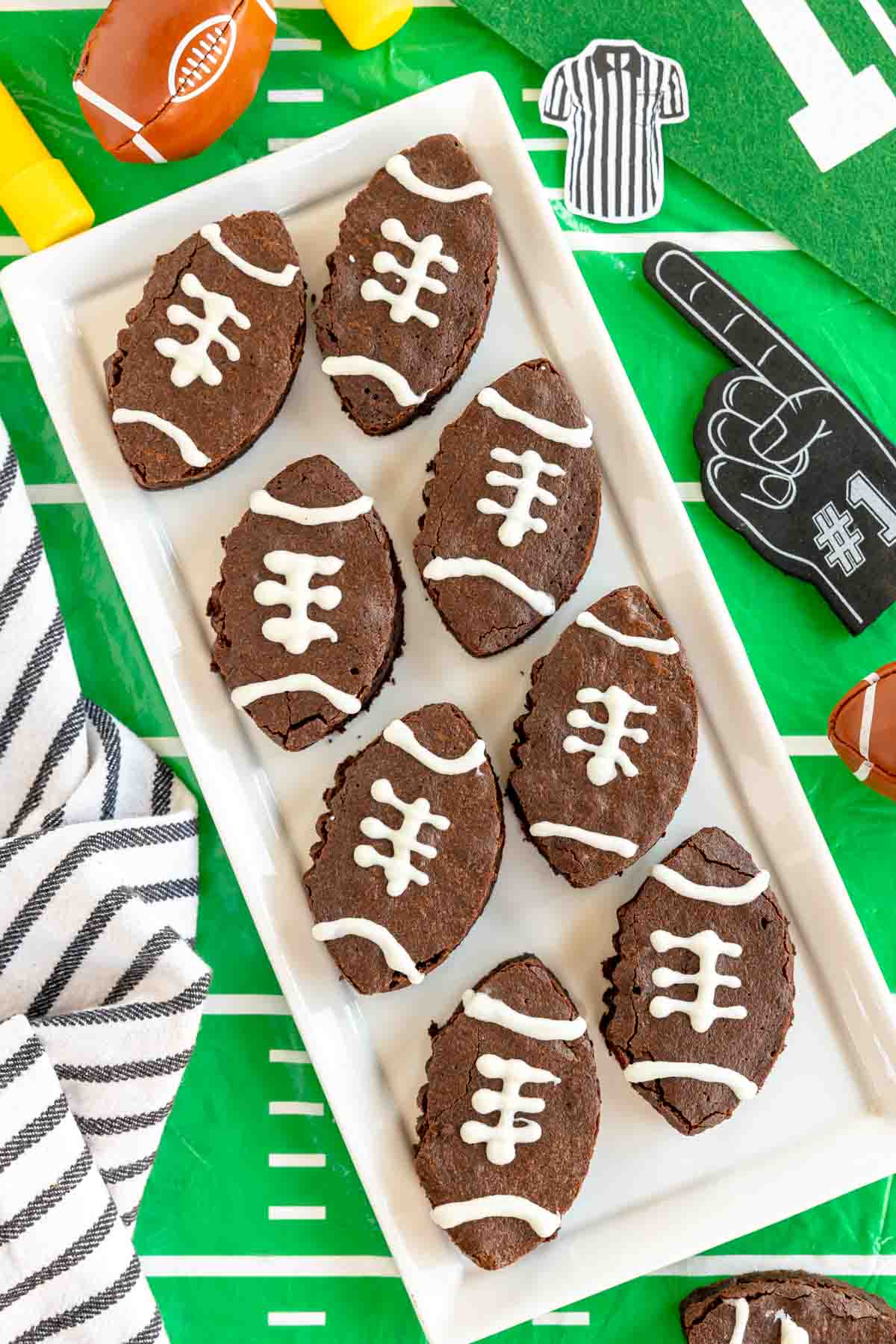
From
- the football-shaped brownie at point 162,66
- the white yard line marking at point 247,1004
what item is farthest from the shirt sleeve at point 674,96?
the white yard line marking at point 247,1004

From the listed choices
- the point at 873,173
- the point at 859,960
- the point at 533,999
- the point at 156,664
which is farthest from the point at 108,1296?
the point at 873,173

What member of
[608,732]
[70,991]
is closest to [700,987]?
[608,732]

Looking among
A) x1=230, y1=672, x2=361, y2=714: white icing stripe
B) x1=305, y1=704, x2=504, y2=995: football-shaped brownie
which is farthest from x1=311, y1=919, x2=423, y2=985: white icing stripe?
x1=230, y1=672, x2=361, y2=714: white icing stripe

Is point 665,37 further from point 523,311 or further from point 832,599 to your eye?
point 832,599

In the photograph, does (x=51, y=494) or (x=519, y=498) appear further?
(x=51, y=494)

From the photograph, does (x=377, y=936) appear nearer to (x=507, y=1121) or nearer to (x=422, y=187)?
(x=507, y=1121)

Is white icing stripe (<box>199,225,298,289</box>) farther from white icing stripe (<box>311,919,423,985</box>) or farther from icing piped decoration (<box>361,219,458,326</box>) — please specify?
white icing stripe (<box>311,919,423,985</box>)
